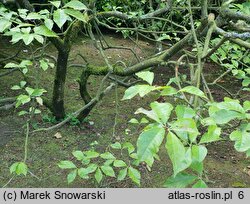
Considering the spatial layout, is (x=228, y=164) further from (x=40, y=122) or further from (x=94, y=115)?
(x=40, y=122)

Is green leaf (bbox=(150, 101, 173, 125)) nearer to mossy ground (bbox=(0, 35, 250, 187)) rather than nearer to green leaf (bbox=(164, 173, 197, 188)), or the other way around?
green leaf (bbox=(164, 173, 197, 188))

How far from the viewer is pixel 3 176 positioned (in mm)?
2418

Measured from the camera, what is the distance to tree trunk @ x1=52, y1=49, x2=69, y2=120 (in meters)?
2.56

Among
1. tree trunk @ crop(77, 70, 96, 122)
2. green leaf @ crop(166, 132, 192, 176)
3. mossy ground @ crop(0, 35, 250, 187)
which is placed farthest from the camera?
tree trunk @ crop(77, 70, 96, 122)

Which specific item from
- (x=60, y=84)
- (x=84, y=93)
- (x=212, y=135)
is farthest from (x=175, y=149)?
(x=84, y=93)

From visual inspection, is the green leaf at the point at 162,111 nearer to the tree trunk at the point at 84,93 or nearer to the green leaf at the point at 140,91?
the green leaf at the point at 140,91

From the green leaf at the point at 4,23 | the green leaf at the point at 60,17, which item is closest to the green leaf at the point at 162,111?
the green leaf at the point at 60,17

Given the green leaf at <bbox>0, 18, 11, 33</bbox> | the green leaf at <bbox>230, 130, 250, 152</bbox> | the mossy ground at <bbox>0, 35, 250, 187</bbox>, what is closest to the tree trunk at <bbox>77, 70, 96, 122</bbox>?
the mossy ground at <bbox>0, 35, 250, 187</bbox>

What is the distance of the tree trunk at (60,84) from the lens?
2.56 metres

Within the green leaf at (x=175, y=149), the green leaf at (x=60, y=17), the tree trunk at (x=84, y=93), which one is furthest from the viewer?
the tree trunk at (x=84, y=93)

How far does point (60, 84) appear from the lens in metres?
2.71

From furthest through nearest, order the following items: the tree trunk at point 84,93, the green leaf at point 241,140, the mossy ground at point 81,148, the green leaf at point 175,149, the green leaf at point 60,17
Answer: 1. the tree trunk at point 84,93
2. the mossy ground at point 81,148
3. the green leaf at point 60,17
4. the green leaf at point 241,140
5. the green leaf at point 175,149

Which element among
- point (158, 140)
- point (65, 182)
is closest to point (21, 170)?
point (65, 182)
